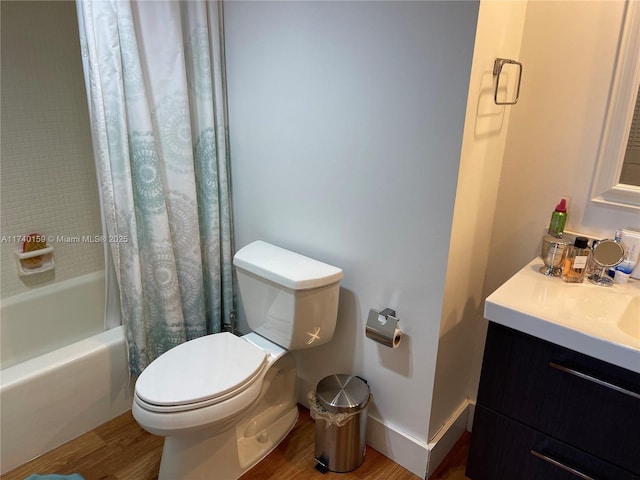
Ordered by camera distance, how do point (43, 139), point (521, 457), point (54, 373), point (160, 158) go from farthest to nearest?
point (43, 139)
point (160, 158)
point (54, 373)
point (521, 457)

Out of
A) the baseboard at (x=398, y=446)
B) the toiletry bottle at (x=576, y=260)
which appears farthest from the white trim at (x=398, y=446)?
the toiletry bottle at (x=576, y=260)

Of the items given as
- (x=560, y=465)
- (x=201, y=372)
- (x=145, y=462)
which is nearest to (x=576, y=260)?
(x=560, y=465)

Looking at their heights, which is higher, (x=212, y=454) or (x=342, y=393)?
(x=342, y=393)

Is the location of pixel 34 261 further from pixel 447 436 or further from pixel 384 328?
pixel 447 436

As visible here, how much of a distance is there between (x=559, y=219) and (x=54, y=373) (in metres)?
1.91

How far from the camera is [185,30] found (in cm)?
188

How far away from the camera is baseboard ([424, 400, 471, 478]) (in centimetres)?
180

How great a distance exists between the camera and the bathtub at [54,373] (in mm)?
1770

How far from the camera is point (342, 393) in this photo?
1.77 m

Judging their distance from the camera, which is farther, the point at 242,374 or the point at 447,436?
the point at 447,436

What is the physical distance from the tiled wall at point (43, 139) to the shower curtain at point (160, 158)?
676 millimetres

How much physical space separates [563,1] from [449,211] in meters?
0.74

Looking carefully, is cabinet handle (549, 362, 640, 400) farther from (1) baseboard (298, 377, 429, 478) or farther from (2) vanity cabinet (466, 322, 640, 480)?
(1) baseboard (298, 377, 429, 478)

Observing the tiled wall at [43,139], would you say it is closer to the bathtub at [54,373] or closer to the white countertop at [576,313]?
the bathtub at [54,373]
